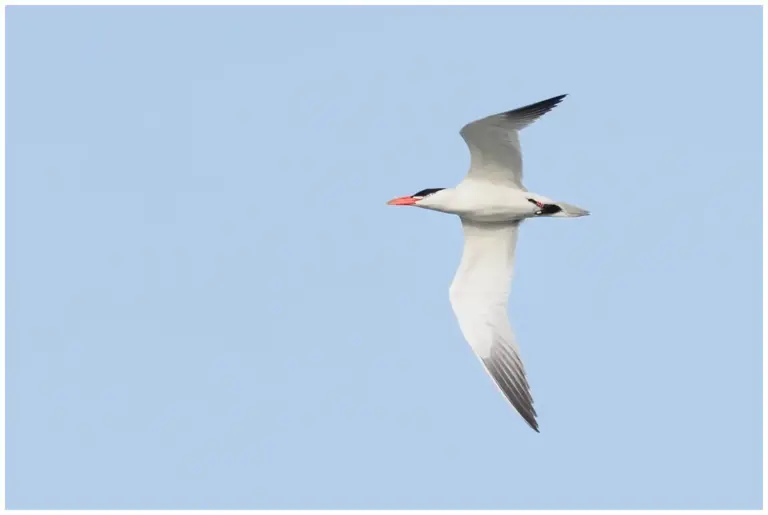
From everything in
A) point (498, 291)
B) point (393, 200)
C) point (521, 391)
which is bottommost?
point (521, 391)

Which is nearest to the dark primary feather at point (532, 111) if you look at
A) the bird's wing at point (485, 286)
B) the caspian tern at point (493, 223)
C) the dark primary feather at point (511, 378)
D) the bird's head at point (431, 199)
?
the caspian tern at point (493, 223)

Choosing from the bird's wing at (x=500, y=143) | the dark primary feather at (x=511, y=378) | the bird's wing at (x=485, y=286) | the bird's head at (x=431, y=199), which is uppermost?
the bird's wing at (x=500, y=143)

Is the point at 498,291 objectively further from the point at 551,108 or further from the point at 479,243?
the point at 551,108

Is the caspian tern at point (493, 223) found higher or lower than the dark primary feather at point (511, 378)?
higher

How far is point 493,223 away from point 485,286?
948 mm

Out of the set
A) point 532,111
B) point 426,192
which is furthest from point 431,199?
point 532,111

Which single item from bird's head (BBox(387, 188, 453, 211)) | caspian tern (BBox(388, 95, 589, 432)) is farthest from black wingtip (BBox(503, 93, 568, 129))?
bird's head (BBox(387, 188, 453, 211))

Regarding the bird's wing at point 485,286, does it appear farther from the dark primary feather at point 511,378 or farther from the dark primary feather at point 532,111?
the dark primary feather at point 532,111

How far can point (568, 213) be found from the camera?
19062 millimetres

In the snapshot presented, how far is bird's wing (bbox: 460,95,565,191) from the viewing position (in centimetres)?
1794

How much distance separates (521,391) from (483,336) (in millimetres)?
1176

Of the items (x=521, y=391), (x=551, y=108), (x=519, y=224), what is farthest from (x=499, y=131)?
(x=521, y=391)

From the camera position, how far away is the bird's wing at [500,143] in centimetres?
1794

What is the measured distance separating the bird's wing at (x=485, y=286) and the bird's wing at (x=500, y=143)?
3.72 feet
